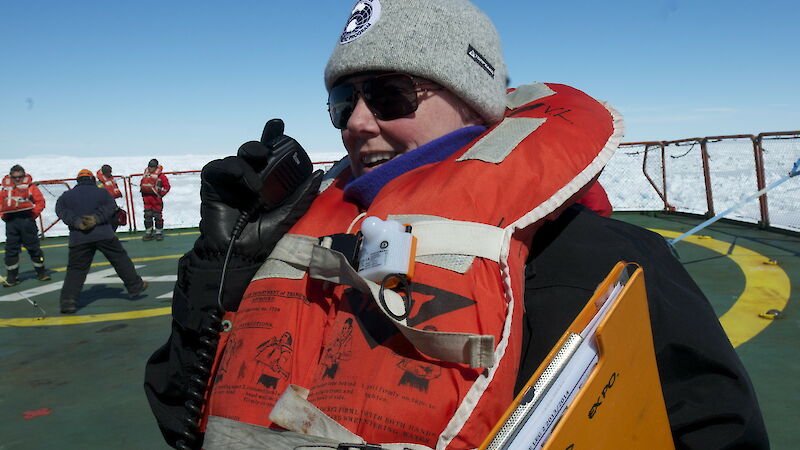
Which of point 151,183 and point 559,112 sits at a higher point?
point 151,183

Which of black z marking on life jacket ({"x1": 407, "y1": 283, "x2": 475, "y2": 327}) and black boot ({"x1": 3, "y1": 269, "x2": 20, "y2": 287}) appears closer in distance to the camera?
black z marking on life jacket ({"x1": 407, "y1": 283, "x2": 475, "y2": 327})

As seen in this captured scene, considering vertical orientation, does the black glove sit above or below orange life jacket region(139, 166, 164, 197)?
below

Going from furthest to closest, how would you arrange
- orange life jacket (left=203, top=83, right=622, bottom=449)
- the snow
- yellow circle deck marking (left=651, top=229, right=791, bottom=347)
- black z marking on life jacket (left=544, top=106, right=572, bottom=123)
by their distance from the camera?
the snow < yellow circle deck marking (left=651, top=229, right=791, bottom=347) < black z marking on life jacket (left=544, top=106, right=572, bottom=123) < orange life jacket (left=203, top=83, right=622, bottom=449)

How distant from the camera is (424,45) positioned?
155cm

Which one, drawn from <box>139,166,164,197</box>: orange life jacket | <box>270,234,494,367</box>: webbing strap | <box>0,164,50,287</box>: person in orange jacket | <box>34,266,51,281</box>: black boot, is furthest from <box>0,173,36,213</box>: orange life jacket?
<box>270,234,494,367</box>: webbing strap

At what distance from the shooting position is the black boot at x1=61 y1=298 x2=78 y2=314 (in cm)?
758

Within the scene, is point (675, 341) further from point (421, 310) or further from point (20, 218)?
point (20, 218)

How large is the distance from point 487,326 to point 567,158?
0.53 m

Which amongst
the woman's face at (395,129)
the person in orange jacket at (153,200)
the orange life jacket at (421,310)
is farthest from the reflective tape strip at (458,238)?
the person in orange jacket at (153,200)

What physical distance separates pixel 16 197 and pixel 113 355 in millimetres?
6227

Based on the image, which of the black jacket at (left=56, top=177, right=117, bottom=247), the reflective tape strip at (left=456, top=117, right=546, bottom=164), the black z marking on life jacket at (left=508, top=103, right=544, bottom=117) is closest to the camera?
the reflective tape strip at (left=456, top=117, right=546, bottom=164)

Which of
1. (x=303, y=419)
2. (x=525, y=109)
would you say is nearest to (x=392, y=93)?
(x=525, y=109)

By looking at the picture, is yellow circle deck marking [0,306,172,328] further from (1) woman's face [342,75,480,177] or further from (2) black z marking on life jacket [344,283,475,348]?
(2) black z marking on life jacket [344,283,475,348]

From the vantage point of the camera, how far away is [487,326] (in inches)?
44.0
